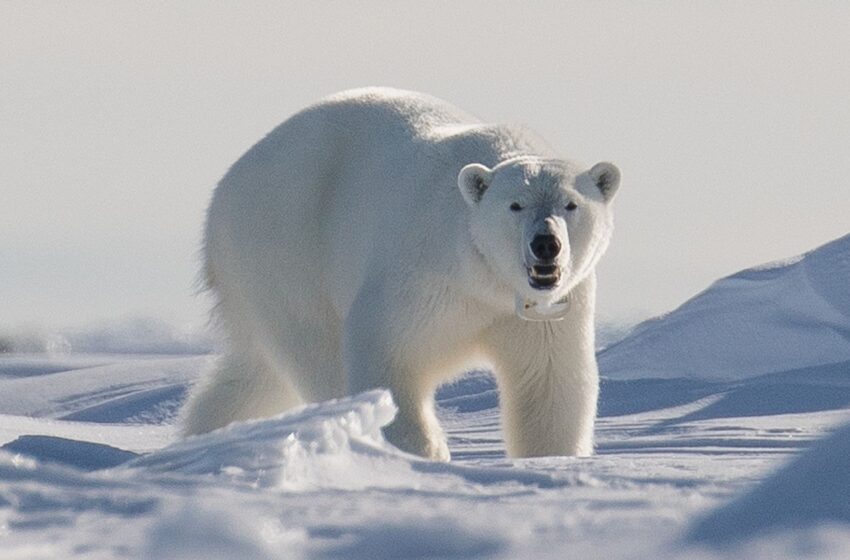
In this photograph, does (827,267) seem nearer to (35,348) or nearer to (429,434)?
(429,434)

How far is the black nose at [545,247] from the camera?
5.00 m

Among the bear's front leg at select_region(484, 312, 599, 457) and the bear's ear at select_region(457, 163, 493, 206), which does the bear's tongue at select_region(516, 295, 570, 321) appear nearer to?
the bear's front leg at select_region(484, 312, 599, 457)

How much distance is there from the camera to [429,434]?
5.52 metres

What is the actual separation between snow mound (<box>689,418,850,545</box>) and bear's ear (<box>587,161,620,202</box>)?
2.96 meters

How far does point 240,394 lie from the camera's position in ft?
23.7

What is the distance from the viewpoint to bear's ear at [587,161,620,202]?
215 inches

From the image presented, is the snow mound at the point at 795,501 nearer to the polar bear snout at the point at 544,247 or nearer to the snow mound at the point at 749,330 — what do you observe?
the polar bear snout at the point at 544,247

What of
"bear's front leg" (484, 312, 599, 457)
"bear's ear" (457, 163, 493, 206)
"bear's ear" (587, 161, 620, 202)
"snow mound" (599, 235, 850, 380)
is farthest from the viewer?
"snow mound" (599, 235, 850, 380)

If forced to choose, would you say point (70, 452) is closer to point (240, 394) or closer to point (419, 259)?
point (419, 259)

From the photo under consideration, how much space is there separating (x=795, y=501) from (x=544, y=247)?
9.01ft

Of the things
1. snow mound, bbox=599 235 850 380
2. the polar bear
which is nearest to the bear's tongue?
the polar bear

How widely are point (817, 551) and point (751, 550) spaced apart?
0.08m

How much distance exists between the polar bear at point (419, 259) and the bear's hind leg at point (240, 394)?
33 centimetres

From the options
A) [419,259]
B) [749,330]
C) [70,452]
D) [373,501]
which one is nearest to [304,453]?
[373,501]
